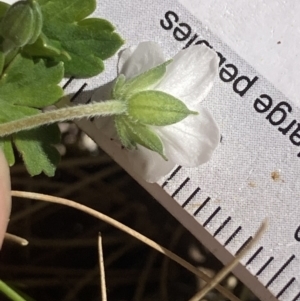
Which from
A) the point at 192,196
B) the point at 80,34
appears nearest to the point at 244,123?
the point at 192,196

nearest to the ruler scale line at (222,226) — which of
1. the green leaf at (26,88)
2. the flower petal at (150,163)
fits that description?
the flower petal at (150,163)

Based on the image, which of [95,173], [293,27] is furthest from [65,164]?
[293,27]

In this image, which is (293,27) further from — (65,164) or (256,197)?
(65,164)

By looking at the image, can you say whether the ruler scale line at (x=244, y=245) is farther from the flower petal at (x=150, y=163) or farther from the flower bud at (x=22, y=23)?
the flower bud at (x=22, y=23)

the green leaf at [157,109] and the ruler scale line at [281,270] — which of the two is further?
the ruler scale line at [281,270]

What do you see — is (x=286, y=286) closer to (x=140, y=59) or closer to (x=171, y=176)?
(x=171, y=176)

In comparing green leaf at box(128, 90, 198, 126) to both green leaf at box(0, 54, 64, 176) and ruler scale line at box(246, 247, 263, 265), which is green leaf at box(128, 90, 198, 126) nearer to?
green leaf at box(0, 54, 64, 176)
